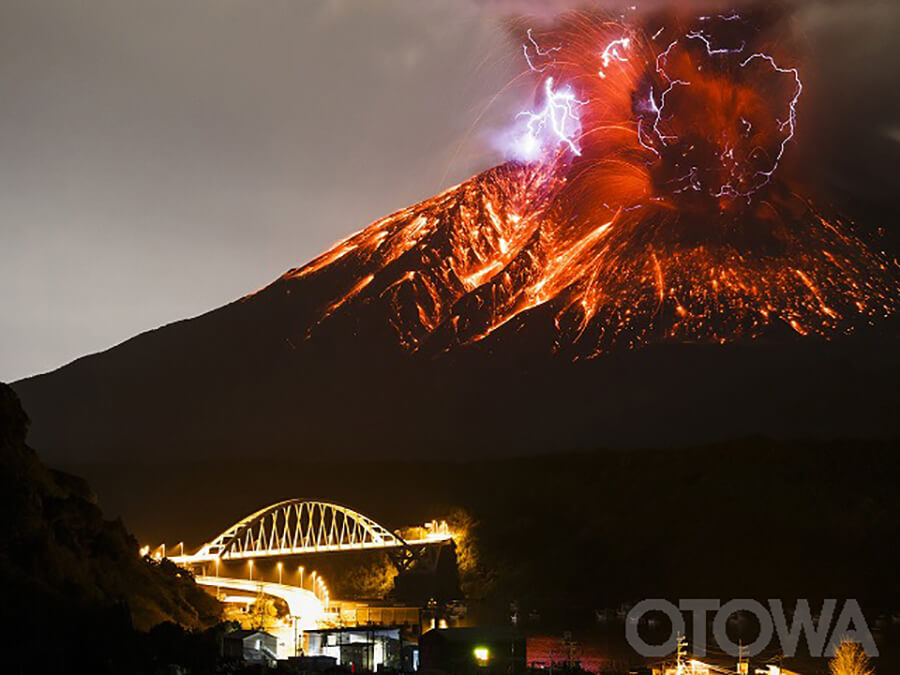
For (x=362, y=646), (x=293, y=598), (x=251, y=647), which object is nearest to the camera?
(x=251, y=647)

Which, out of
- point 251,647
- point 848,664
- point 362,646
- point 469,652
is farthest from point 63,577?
point 848,664

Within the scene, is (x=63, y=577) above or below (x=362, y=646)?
above

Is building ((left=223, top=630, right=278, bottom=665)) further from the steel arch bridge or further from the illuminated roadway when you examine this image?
the steel arch bridge

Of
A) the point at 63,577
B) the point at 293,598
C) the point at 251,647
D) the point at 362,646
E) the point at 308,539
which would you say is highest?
the point at 308,539

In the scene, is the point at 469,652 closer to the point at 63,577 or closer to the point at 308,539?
the point at 63,577

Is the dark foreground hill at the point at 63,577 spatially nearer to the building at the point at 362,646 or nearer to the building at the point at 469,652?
the building at the point at 362,646

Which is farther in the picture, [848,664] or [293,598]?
[293,598]
